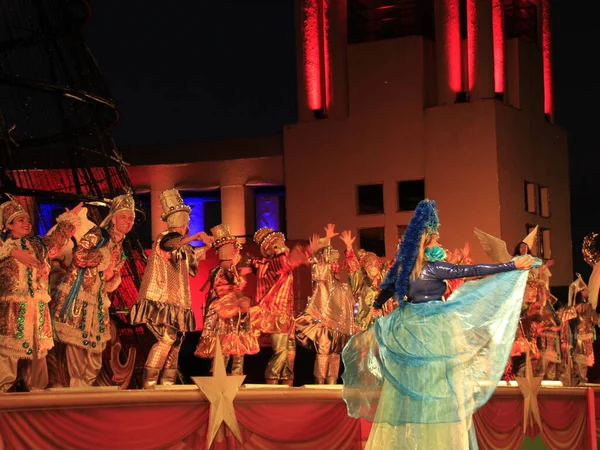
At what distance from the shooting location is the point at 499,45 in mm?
21281

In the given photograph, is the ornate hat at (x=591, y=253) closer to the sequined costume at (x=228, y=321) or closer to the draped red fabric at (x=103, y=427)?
the sequined costume at (x=228, y=321)

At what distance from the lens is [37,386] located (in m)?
8.09

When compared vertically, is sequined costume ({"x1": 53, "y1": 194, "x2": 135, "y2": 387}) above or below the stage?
above

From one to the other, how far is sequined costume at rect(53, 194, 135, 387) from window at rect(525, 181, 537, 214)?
14.1m

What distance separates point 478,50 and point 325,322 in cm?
1117

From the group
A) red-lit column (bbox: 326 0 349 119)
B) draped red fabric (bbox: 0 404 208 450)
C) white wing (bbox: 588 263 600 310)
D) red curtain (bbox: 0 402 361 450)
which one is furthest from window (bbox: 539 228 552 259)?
draped red fabric (bbox: 0 404 208 450)

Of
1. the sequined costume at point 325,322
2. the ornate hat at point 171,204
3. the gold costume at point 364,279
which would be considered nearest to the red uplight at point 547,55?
the gold costume at point 364,279

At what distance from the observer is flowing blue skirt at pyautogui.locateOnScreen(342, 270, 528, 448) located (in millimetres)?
7527

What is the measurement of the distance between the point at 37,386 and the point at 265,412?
5.15 feet

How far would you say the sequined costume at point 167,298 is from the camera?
28.5ft

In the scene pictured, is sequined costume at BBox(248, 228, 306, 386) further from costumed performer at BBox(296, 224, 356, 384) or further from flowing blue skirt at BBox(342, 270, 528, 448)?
flowing blue skirt at BBox(342, 270, 528, 448)

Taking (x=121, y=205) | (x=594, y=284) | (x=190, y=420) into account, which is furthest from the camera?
(x=594, y=284)

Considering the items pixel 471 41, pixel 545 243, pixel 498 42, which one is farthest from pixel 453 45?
pixel 545 243

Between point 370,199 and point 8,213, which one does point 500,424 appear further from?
point 370,199
